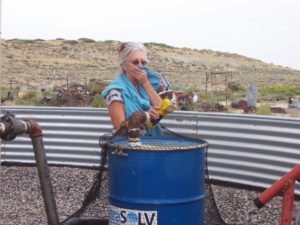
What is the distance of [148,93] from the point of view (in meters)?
5.12

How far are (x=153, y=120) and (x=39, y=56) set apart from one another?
7195cm

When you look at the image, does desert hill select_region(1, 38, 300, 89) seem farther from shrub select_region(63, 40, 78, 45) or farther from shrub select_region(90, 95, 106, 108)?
shrub select_region(90, 95, 106, 108)

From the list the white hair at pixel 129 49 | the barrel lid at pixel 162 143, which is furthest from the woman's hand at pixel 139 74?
the barrel lid at pixel 162 143

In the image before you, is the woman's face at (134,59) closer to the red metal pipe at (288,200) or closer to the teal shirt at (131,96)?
the teal shirt at (131,96)

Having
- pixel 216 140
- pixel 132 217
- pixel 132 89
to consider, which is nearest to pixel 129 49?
pixel 132 89

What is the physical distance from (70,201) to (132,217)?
3558 millimetres

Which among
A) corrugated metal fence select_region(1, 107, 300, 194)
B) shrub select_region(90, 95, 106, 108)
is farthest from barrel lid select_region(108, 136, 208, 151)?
shrub select_region(90, 95, 106, 108)

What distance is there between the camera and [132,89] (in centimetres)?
505

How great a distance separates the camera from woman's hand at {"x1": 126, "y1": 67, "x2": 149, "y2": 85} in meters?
5.08

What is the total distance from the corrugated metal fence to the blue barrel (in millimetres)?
→ 3396

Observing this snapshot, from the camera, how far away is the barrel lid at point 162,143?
14.3 feet

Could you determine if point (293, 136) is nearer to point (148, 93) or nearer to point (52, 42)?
point (148, 93)

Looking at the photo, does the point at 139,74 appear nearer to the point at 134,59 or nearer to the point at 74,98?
the point at 134,59

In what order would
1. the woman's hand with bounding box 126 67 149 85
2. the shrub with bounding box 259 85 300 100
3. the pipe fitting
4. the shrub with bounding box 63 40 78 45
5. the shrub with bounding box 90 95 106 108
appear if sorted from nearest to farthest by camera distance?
the woman's hand with bounding box 126 67 149 85, the pipe fitting, the shrub with bounding box 90 95 106 108, the shrub with bounding box 259 85 300 100, the shrub with bounding box 63 40 78 45
